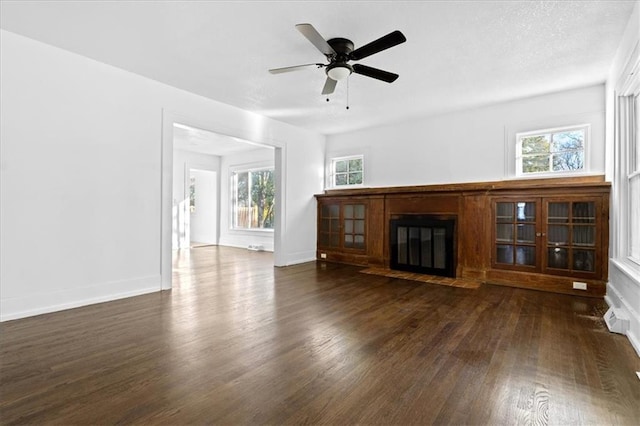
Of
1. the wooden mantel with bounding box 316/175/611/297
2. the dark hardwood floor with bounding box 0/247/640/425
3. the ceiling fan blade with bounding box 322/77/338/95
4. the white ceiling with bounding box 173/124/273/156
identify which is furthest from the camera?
the white ceiling with bounding box 173/124/273/156

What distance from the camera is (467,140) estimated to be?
5270 mm

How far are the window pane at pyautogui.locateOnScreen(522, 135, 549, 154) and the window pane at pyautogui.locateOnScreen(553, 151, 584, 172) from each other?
194 mm

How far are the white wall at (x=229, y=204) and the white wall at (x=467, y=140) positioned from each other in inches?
102

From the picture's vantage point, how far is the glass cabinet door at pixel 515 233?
4430mm

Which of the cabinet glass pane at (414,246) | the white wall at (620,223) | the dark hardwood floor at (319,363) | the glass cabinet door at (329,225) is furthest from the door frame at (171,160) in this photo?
the white wall at (620,223)

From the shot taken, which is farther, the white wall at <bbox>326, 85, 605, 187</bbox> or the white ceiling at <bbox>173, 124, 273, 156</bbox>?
the white ceiling at <bbox>173, 124, 273, 156</bbox>

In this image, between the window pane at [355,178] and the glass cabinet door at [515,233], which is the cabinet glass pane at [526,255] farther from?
the window pane at [355,178]

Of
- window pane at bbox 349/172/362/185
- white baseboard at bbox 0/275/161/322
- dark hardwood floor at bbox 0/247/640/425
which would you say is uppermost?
window pane at bbox 349/172/362/185

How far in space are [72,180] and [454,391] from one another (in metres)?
4.00

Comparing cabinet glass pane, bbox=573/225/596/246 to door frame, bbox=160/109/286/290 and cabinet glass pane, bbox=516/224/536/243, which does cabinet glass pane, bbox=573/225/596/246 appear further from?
door frame, bbox=160/109/286/290

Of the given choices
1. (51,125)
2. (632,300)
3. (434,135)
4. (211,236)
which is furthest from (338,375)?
(211,236)

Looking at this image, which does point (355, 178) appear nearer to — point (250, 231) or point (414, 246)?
point (414, 246)

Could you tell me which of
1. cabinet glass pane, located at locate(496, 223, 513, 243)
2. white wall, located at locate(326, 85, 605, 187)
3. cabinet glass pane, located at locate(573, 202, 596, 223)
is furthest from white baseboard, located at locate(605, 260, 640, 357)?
white wall, located at locate(326, 85, 605, 187)

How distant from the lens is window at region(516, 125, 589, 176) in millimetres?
4379
